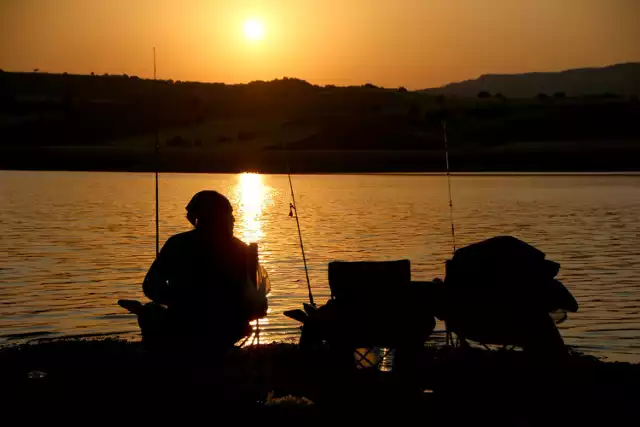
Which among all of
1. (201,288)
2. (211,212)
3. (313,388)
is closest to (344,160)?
(313,388)

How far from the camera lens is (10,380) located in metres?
7.95

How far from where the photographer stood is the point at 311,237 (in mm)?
22312

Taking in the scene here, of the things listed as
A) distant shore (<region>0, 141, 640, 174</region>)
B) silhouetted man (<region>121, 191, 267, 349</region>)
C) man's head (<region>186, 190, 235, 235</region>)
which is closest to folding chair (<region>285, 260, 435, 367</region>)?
silhouetted man (<region>121, 191, 267, 349</region>)

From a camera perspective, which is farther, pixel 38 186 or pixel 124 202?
pixel 38 186

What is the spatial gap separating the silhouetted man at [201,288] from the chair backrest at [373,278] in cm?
59

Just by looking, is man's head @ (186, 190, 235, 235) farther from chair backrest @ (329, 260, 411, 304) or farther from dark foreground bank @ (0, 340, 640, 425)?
dark foreground bank @ (0, 340, 640, 425)

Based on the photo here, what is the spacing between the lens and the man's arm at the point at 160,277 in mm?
7660


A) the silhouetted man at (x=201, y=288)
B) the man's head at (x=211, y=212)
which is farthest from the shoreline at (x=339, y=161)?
the man's head at (x=211, y=212)

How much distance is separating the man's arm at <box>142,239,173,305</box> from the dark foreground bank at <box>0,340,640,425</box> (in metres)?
0.42

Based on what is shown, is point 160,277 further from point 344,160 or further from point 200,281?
point 344,160

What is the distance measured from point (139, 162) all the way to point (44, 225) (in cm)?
4121

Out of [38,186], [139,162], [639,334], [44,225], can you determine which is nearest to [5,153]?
[139,162]

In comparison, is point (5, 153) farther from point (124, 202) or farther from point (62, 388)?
point (62, 388)

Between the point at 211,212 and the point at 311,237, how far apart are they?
582 inches
